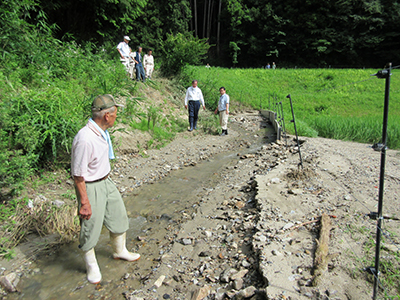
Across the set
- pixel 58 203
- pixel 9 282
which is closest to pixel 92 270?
pixel 9 282

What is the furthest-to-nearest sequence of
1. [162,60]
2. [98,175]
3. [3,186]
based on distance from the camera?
[162,60] → [3,186] → [98,175]

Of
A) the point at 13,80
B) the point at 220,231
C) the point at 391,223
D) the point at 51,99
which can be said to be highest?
the point at 13,80

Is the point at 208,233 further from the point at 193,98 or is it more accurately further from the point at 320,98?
the point at 320,98

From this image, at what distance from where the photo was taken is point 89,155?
2785 mm

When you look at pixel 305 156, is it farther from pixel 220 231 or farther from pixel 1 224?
pixel 1 224

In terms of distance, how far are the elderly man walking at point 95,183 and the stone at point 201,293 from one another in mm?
1143

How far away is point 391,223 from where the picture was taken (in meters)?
3.38

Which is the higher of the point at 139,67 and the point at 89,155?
the point at 139,67

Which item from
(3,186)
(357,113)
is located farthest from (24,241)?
(357,113)

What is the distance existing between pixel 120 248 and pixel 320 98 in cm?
1843

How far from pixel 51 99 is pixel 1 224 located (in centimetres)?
253

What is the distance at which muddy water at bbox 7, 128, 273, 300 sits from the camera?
3.04 meters

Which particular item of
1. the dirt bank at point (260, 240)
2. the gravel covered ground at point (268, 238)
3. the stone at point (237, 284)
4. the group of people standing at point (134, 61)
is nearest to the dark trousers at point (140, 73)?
the group of people standing at point (134, 61)

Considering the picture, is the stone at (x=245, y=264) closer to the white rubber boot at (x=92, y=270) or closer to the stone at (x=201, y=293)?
the stone at (x=201, y=293)
